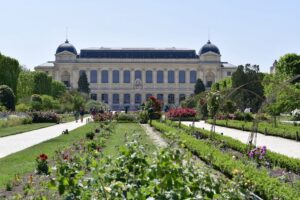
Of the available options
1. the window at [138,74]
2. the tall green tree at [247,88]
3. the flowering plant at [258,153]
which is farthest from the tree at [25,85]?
the flowering plant at [258,153]

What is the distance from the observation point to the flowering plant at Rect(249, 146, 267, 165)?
909 centimetres

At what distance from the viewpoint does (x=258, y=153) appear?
9.38 m

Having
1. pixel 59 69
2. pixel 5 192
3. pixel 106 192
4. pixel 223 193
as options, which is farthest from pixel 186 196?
pixel 59 69

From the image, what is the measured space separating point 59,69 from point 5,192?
8184cm

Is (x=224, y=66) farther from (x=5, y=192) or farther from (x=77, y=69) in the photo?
(x=5, y=192)

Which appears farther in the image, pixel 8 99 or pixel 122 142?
pixel 8 99

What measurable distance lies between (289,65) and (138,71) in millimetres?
52373

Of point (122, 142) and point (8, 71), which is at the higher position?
point (8, 71)

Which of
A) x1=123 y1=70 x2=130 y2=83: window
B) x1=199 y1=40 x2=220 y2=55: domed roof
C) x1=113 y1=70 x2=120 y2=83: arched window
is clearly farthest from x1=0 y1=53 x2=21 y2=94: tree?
x1=199 y1=40 x2=220 y2=55: domed roof

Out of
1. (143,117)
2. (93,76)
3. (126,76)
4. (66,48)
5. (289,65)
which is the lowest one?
(143,117)

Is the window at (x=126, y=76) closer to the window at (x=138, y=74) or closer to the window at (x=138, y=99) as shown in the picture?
the window at (x=138, y=74)

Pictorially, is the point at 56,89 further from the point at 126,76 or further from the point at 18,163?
the point at 18,163

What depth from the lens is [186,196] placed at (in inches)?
155

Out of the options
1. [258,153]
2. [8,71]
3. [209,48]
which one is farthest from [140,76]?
[258,153]
